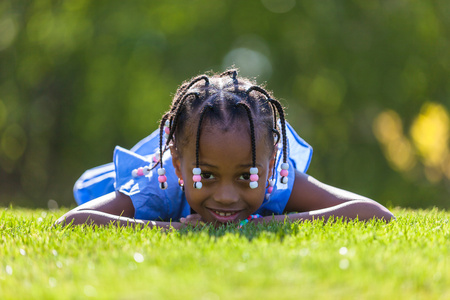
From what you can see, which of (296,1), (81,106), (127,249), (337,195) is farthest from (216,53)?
(127,249)

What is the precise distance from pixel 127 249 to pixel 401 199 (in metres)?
9.14

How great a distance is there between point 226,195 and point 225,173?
0.13m

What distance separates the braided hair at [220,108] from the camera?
3.31m

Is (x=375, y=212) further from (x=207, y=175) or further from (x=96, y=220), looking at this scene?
(x=96, y=220)

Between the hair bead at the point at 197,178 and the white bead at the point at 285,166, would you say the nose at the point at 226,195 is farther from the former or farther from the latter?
the white bead at the point at 285,166

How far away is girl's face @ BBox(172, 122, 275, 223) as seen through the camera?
320 centimetres

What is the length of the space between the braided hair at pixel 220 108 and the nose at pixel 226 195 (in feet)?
0.67

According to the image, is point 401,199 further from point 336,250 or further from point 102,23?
point 336,250

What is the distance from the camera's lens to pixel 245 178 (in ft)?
10.9

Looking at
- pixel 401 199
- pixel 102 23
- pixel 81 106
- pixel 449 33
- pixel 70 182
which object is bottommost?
pixel 401 199

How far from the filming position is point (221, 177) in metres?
3.23

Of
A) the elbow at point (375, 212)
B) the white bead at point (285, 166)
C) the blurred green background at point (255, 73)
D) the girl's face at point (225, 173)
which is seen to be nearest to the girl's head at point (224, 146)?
the girl's face at point (225, 173)

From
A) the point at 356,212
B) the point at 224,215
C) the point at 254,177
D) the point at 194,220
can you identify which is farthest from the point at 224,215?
the point at 356,212

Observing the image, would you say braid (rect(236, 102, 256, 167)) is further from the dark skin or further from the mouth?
the mouth
